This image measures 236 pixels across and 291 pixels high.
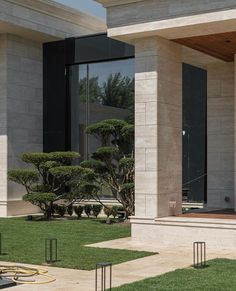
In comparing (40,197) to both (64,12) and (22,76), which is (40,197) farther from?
(64,12)

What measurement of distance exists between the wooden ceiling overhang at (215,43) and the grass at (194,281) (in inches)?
223

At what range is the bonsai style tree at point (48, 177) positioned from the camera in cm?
1855

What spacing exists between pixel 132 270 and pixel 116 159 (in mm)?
8318

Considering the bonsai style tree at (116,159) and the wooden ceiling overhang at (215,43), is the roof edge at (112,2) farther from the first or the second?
the bonsai style tree at (116,159)

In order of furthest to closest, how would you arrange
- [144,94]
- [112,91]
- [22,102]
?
[112,91] < [22,102] < [144,94]

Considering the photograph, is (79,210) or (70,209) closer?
(79,210)

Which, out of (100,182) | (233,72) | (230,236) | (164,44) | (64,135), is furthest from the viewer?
(64,135)

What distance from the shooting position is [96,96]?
2153 centimetres

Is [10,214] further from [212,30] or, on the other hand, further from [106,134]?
[212,30]

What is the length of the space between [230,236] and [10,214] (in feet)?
33.1

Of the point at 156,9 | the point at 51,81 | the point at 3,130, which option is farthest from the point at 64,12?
the point at 156,9

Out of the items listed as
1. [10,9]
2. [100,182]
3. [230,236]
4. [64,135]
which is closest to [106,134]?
[100,182]

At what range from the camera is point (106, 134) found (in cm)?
1800

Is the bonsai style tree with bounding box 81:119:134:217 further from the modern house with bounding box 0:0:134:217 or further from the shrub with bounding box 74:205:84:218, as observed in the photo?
the modern house with bounding box 0:0:134:217
